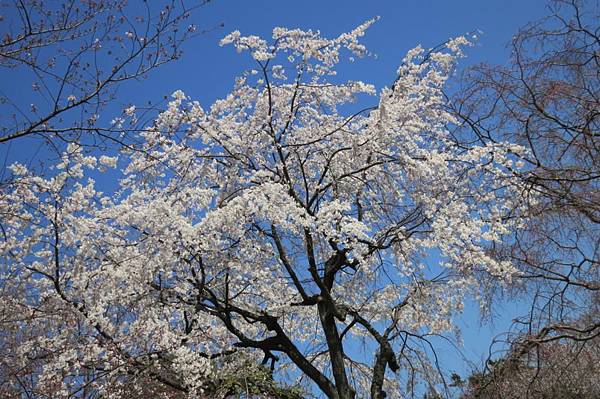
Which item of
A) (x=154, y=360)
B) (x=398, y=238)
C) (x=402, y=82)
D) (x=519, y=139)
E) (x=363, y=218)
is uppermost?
(x=402, y=82)

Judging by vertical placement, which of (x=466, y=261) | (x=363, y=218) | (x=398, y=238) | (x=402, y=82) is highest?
(x=402, y=82)

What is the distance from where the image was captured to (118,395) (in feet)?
25.1

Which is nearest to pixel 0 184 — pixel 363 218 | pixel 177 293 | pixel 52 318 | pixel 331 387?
pixel 177 293

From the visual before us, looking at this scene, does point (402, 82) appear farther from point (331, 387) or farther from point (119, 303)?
point (119, 303)

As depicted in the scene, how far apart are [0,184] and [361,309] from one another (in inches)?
239

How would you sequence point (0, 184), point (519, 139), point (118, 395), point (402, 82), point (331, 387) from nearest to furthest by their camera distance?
point (0, 184) → point (519, 139) → point (118, 395) → point (331, 387) → point (402, 82)

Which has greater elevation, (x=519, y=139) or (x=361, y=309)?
(x=361, y=309)

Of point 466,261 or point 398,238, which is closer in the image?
point 466,261

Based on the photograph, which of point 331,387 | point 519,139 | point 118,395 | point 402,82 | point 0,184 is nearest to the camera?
point 0,184

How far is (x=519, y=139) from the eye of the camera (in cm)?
506

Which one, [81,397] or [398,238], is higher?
[398,238]

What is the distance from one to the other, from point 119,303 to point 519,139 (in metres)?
5.99

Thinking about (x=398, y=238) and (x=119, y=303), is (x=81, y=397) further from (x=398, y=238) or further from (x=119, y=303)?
(x=398, y=238)

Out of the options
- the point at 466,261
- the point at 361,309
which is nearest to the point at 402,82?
the point at 466,261
